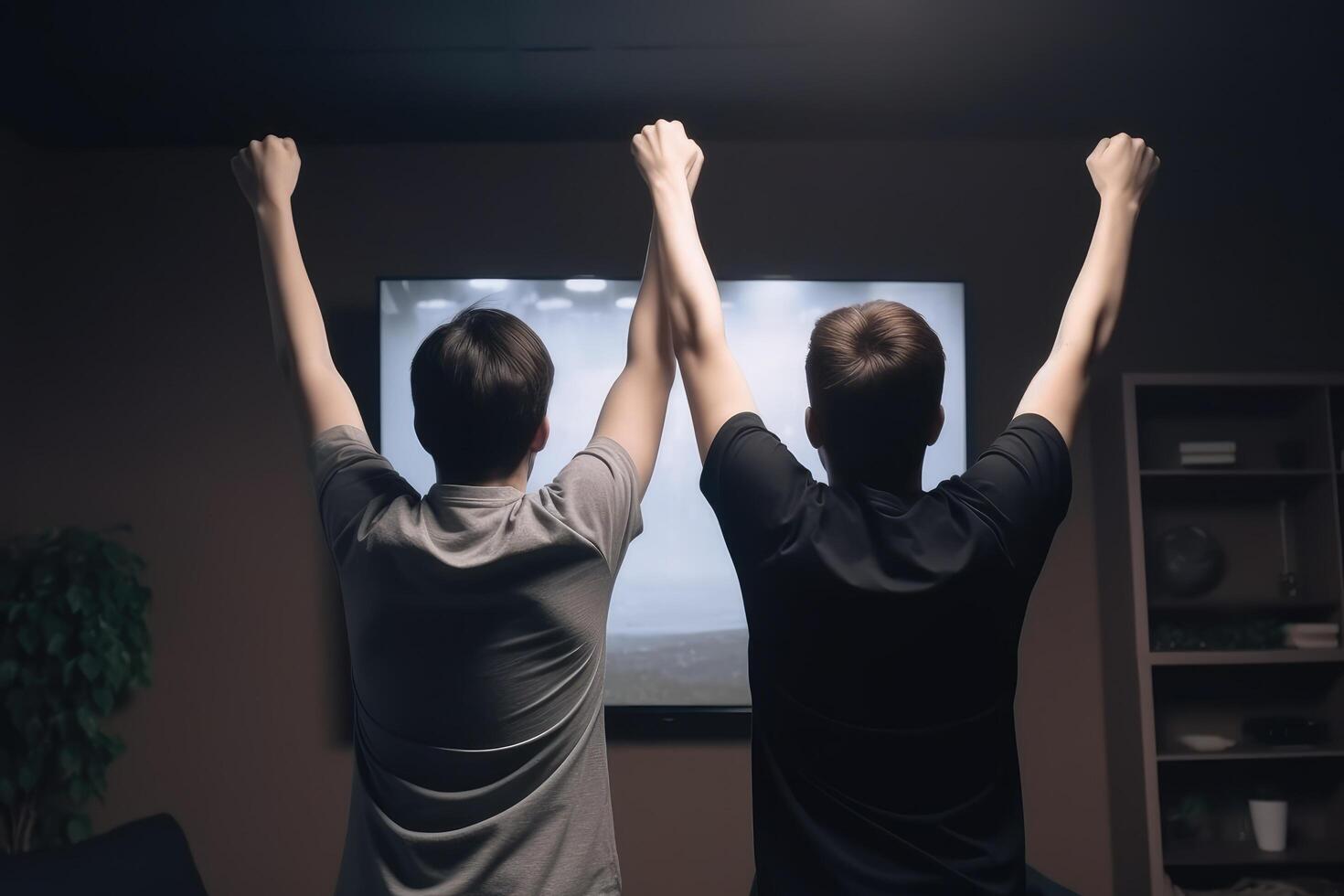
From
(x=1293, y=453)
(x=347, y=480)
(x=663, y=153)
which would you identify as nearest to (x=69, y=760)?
(x=347, y=480)

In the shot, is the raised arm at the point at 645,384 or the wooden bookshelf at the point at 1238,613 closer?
the raised arm at the point at 645,384

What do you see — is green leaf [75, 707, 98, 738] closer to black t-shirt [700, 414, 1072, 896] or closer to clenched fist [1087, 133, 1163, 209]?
black t-shirt [700, 414, 1072, 896]

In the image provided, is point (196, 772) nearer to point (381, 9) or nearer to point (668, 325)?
point (381, 9)

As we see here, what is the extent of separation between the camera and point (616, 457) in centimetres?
107

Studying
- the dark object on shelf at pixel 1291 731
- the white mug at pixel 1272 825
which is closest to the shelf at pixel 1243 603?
the dark object on shelf at pixel 1291 731

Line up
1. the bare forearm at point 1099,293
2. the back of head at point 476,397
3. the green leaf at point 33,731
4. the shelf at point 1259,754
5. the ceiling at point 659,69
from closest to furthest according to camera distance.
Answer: the back of head at point 476,397 < the bare forearm at point 1099,293 < the ceiling at point 659,69 < the green leaf at point 33,731 < the shelf at point 1259,754

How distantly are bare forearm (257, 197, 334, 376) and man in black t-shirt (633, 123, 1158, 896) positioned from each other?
478 millimetres

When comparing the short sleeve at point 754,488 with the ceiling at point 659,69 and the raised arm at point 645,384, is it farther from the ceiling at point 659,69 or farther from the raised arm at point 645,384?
the ceiling at point 659,69

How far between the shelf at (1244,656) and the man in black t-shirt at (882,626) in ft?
7.16

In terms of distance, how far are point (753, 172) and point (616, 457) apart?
243 cm

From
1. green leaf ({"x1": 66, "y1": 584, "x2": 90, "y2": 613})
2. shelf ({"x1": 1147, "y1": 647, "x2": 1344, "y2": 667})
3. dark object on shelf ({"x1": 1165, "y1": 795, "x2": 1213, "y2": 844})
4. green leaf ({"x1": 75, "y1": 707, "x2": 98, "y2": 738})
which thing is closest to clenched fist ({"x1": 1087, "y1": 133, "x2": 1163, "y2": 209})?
shelf ({"x1": 1147, "y1": 647, "x2": 1344, "y2": 667})

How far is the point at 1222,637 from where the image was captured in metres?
2.98

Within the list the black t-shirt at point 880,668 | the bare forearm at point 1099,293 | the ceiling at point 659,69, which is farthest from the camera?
the ceiling at point 659,69

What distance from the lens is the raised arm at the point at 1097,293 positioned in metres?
1.09
